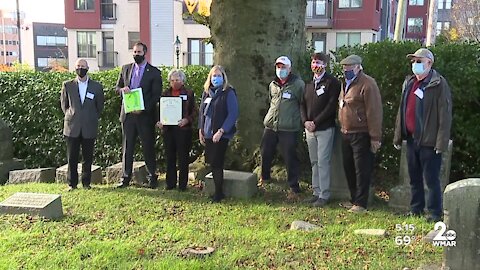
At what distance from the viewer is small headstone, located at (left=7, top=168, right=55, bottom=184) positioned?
904 cm

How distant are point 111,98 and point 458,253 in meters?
6.76

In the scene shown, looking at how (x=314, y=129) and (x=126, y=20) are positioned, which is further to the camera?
(x=126, y=20)

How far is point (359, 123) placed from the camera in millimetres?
6449

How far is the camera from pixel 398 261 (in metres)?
4.90

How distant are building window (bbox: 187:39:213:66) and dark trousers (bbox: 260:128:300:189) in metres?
26.5

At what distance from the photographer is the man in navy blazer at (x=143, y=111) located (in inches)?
305

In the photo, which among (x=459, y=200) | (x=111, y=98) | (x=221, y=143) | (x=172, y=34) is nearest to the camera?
(x=459, y=200)

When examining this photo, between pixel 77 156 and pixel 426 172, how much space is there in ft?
16.5

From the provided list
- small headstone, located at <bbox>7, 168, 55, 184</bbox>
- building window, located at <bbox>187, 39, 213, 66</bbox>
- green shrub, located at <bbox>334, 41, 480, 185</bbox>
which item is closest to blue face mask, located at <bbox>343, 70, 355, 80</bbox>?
green shrub, located at <bbox>334, 41, 480, 185</bbox>

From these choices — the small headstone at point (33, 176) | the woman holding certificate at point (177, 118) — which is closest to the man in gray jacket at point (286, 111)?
the woman holding certificate at point (177, 118)

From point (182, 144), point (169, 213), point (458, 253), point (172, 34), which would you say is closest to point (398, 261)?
point (458, 253)

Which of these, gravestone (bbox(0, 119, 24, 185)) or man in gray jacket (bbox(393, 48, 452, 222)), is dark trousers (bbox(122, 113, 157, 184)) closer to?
gravestone (bbox(0, 119, 24, 185))

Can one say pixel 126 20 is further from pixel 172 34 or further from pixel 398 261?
pixel 398 261

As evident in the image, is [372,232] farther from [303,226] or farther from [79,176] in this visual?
[79,176]
